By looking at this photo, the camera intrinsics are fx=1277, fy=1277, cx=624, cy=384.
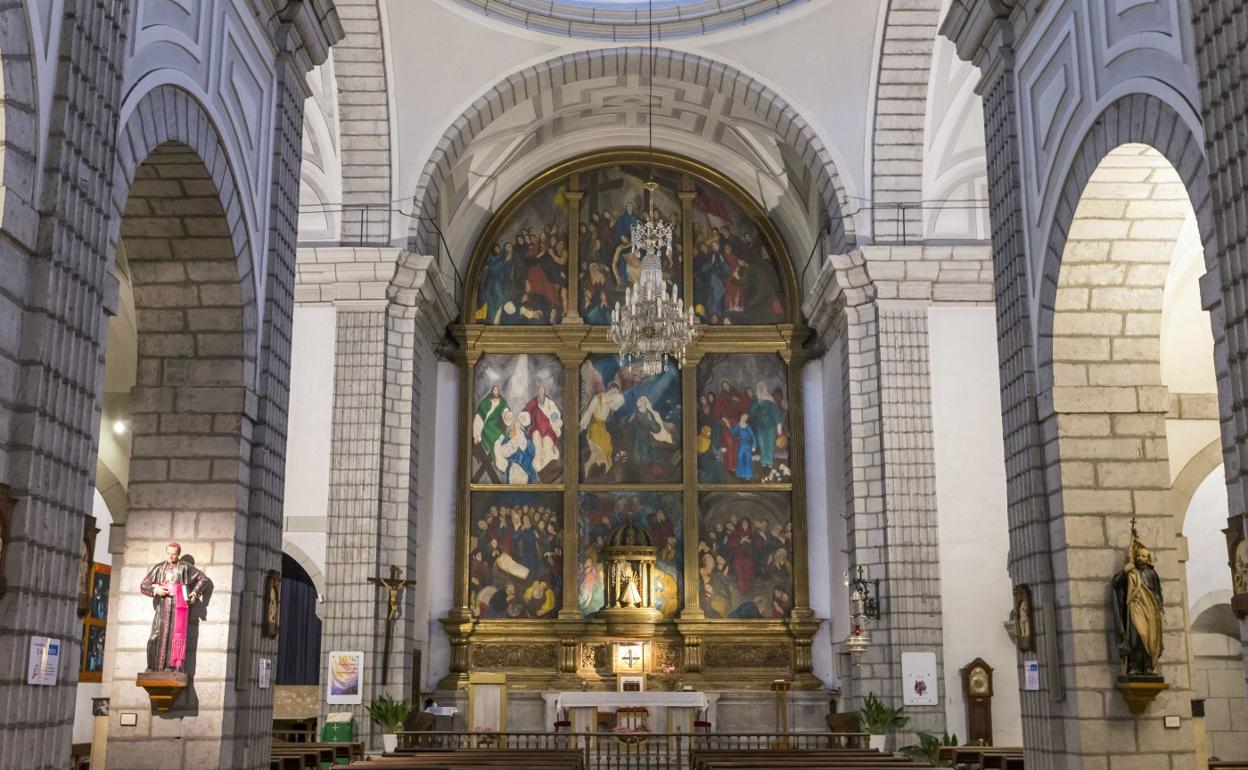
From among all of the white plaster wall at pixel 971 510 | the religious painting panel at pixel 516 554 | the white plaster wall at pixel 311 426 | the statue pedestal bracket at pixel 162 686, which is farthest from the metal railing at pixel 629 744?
the statue pedestal bracket at pixel 162 686

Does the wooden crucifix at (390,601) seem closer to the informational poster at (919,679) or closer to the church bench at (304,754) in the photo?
the church bench at (304,754)

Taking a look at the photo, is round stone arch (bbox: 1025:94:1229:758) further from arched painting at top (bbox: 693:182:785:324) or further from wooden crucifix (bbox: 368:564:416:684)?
arched painting at top (bbox: 693:182:785:324)

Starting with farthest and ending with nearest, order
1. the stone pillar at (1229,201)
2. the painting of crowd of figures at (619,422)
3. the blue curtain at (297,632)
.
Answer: the blue curtain at (297,632) < the painting of crowd of figures at (619,422) < the stone pillar at (1229,201)

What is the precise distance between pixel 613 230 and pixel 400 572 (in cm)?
761

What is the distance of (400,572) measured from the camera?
53.8ft

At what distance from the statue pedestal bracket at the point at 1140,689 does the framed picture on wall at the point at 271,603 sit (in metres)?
6.33

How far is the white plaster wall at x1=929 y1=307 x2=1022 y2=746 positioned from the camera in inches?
619

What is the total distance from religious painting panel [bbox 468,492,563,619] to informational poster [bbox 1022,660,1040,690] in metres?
11.0

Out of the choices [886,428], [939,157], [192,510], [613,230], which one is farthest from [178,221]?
[613,230]

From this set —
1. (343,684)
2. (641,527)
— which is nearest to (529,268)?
(641,527)

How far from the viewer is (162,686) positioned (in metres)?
8.76

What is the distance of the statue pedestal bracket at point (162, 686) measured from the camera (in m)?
8.74

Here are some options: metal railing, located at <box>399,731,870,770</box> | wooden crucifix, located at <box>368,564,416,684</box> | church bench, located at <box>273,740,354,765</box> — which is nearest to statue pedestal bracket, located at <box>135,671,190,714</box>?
church bench, located at <box>273,740,354,765</box>

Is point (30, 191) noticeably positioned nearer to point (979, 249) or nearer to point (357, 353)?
point (357, 353)
